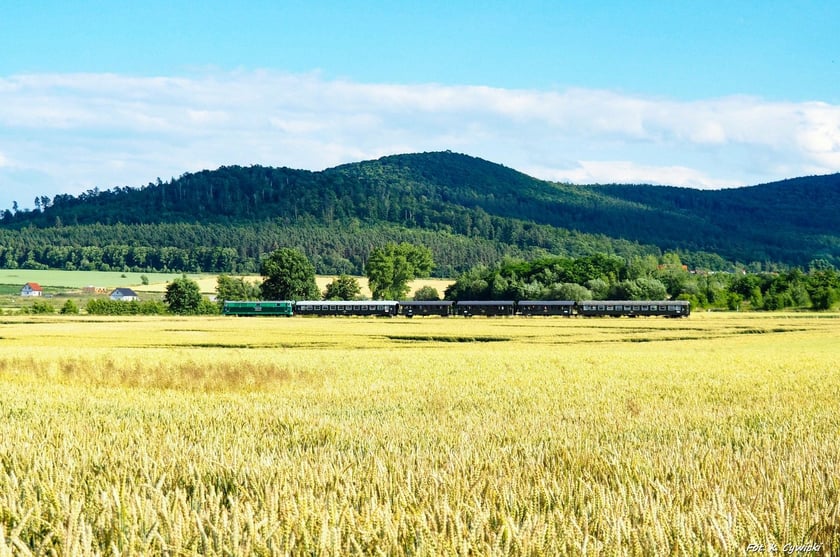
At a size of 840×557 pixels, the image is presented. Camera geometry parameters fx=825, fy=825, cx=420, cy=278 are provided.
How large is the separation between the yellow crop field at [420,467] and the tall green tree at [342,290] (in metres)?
138

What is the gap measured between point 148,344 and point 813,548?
59.5 meters

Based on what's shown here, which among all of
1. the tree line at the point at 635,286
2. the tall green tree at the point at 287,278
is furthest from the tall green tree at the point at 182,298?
the tree line at the point at 635,286

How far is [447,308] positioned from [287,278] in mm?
33444

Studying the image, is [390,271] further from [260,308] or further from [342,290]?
[260,308]

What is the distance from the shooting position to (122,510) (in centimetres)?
606

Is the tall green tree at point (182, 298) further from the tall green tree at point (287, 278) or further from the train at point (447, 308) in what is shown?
the tall green tree at point (287, 278)

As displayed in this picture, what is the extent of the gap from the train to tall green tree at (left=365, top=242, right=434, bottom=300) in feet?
113

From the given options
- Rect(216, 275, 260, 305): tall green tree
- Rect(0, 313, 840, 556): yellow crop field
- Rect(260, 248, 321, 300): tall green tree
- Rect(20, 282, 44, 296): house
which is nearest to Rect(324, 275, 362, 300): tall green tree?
Rect(260, 248, 321, 300): tall green tree

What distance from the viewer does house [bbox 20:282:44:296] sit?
611ft

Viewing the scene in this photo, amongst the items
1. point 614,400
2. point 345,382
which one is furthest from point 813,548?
point 345,382

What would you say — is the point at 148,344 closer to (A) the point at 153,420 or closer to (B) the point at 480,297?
(A) the point at 153,420

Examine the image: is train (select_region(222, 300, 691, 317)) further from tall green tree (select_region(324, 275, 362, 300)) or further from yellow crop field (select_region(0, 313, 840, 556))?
yellow crop field (select_region(0, 313, 840, 556))

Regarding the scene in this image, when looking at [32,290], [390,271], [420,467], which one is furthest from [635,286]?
[420,467]

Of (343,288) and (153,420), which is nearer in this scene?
(153,420)
